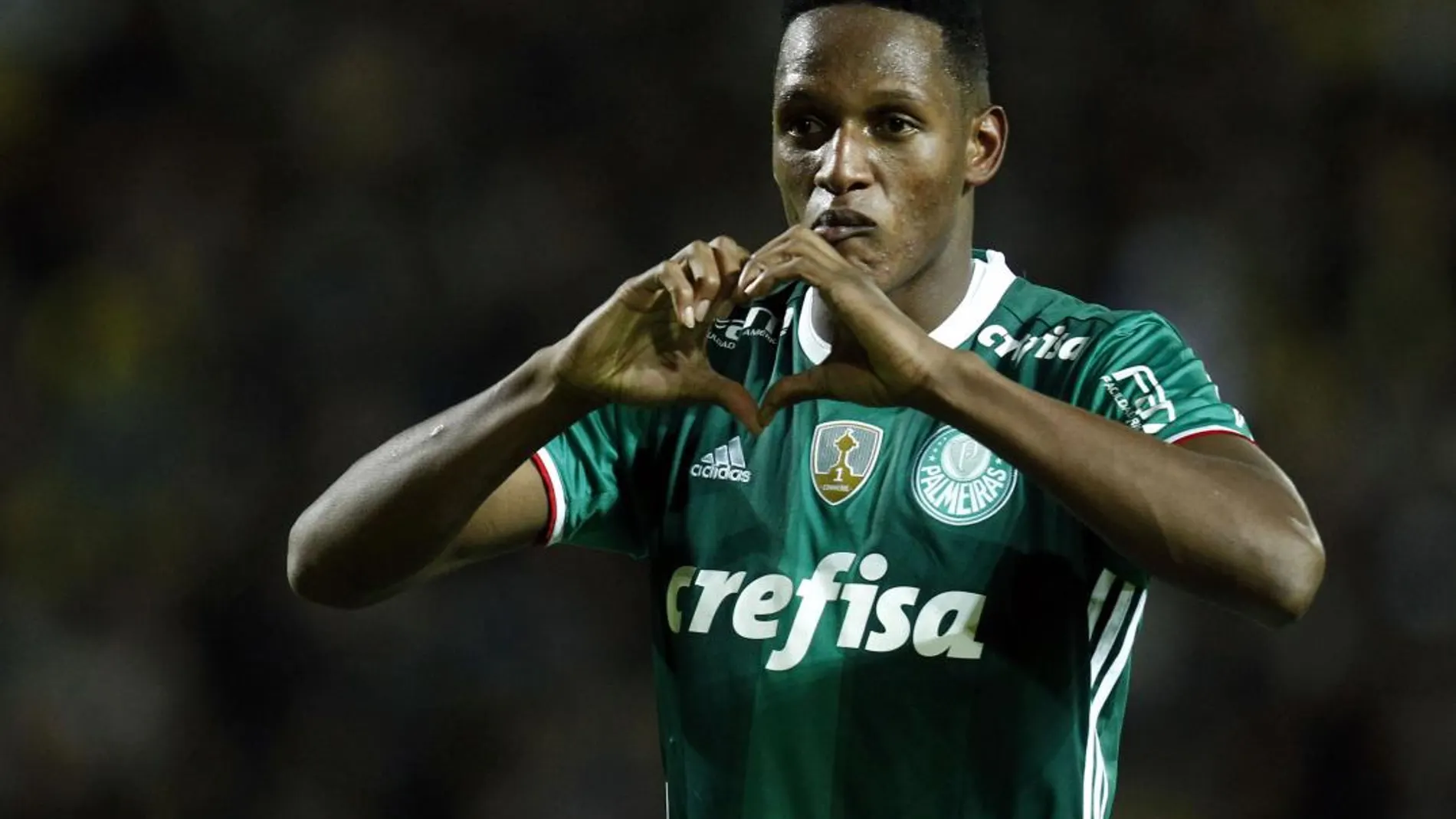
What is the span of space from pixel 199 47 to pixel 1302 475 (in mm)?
2928

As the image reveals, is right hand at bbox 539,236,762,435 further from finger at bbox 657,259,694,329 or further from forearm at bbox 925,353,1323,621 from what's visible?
forearm at bbox 925,353,1323,621

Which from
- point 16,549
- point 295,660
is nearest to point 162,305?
point 16,549

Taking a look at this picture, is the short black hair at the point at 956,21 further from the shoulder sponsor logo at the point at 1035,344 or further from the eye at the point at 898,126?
the shoulder sponsor logo at the point at 1035,344

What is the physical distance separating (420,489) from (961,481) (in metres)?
0.65

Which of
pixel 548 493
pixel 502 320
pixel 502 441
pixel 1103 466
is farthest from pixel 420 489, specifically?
pixel 502 320

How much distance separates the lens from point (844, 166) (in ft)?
6.79

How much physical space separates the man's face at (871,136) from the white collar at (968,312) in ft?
0.33

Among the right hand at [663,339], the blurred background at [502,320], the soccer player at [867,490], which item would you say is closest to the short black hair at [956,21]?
the soccer player at [867,490]

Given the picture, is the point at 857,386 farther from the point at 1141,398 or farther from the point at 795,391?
the point at 1141,398

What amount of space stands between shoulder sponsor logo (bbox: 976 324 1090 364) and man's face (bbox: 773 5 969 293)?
132mm

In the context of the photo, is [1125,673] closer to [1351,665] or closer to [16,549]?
[1351,665]

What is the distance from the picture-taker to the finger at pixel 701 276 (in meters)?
1.80

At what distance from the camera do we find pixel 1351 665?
382cm

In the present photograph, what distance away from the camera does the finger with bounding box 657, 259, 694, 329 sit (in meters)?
1.79
